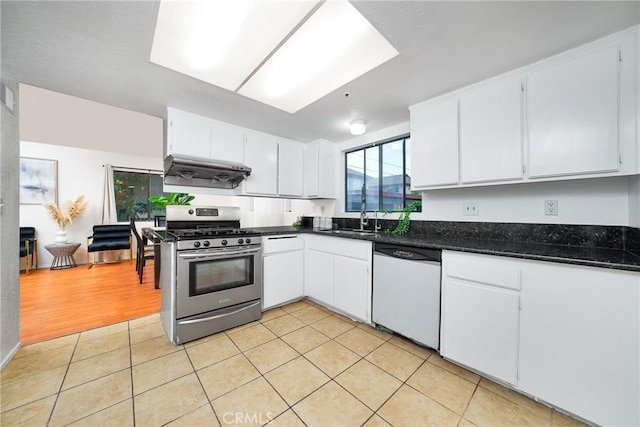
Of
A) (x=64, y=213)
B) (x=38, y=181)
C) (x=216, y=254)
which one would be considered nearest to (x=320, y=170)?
(x=216, y=254)

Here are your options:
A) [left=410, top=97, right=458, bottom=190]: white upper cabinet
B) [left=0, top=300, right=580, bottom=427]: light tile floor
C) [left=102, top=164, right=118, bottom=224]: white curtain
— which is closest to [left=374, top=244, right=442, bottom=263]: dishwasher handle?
[left=410, top=97, right=458, bottom=190]: white upper cabinet

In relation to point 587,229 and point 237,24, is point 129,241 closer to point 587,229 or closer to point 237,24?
point 237,24

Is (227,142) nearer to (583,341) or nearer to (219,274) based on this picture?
(219,274)

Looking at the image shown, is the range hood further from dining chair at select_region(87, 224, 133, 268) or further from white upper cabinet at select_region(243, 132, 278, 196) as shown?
dining chair at select_region(87, 224, 133, 268)

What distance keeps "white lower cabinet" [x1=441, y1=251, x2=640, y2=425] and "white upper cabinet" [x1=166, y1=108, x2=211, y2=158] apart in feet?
8.78

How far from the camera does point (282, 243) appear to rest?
2689 mm

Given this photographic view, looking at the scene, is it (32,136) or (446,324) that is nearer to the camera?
(446,324)

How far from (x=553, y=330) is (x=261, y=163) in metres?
3.05

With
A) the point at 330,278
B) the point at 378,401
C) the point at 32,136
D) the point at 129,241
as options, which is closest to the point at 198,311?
the point at 330,278

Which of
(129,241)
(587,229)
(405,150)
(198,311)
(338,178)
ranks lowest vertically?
(198,311)

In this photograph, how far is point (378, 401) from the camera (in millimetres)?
1390

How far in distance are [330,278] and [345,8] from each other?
7.54ft

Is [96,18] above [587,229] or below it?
above

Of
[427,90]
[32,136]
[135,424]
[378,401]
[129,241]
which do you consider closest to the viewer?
[135,424]
